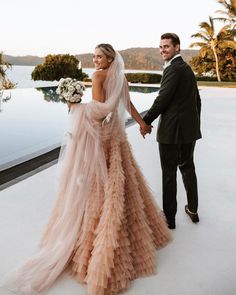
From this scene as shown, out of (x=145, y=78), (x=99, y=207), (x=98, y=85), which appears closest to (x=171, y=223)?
(x=99, y=207)

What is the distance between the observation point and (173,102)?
2.62 meters

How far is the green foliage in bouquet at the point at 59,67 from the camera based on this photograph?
31000 mm

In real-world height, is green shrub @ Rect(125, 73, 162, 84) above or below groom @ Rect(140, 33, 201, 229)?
below

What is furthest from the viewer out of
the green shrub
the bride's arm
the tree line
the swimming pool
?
the tree line

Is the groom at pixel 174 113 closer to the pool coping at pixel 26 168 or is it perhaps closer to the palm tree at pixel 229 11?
the pool coping at pixel 26 168

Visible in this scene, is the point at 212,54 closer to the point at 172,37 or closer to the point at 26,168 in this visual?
the point at 26,168

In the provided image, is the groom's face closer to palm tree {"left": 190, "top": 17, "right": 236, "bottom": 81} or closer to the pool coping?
the pool coping

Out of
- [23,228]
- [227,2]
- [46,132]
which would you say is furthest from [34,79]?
[23,228]

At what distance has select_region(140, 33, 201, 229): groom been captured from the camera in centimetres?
255

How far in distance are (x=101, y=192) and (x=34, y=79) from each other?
3180 centimetres

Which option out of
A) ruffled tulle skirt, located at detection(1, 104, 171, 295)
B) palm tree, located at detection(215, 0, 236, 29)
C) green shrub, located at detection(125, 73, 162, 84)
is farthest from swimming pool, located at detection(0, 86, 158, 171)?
palm tree, located at detection(215, 0, 236, 29)

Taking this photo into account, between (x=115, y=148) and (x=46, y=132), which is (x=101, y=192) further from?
(x=46, y=132)

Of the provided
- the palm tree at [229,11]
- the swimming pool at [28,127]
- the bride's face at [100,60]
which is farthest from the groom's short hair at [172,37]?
the palm tree at [229,11]

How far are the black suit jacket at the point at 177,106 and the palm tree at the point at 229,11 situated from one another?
100 feet
